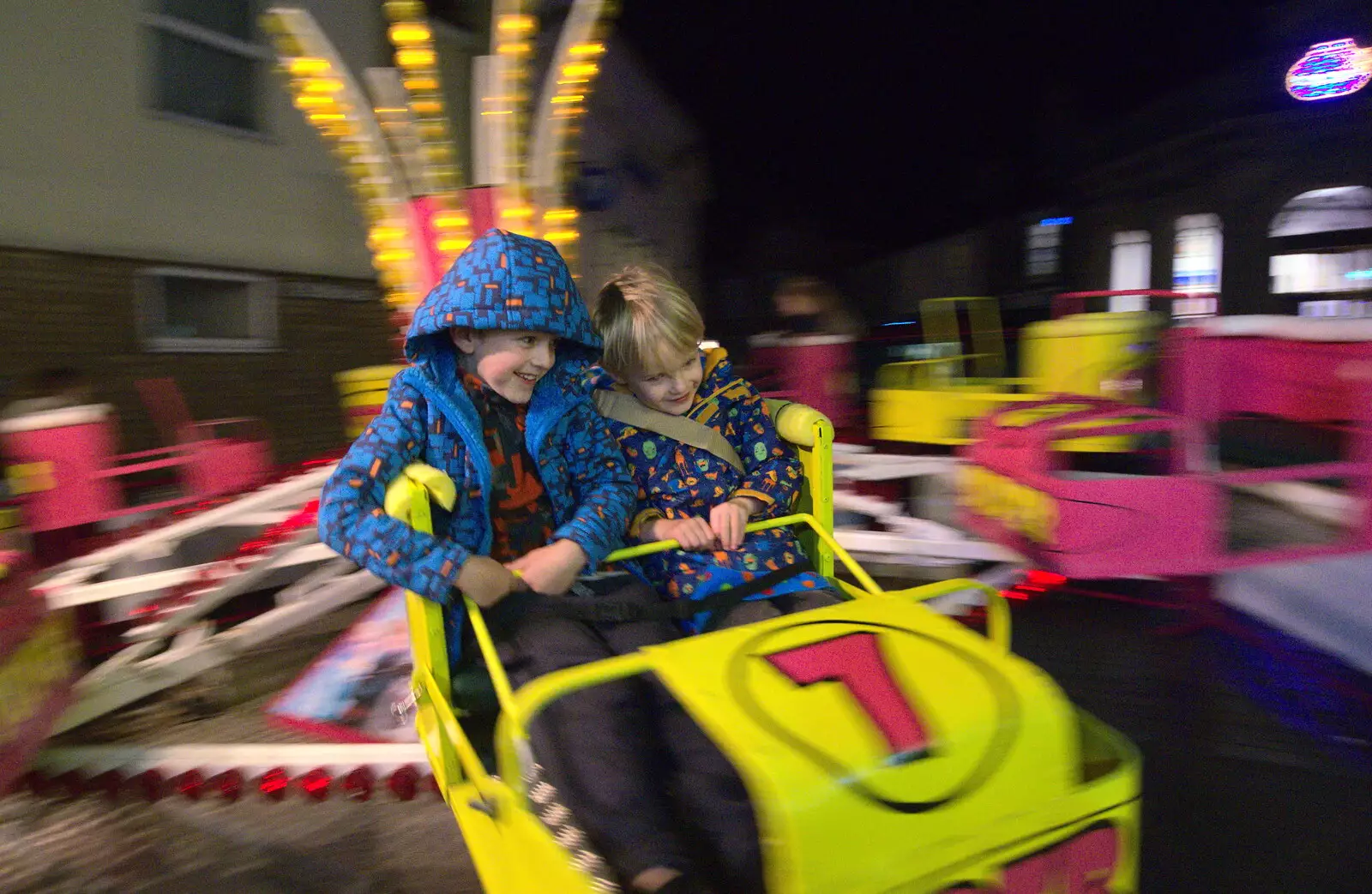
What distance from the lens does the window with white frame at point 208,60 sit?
5320 mm

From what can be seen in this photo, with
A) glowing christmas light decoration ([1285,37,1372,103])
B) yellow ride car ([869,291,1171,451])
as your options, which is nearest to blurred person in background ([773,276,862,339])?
yellow ride car ([869,291,1171,451])

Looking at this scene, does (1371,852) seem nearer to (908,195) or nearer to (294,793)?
(294,793)

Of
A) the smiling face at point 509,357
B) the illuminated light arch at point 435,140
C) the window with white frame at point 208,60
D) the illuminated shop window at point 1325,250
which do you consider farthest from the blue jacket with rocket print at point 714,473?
the illuminated shop window at point 1325,250

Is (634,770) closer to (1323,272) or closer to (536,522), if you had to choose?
(536,522)

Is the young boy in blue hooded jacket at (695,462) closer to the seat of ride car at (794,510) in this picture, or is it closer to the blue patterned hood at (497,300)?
the seat of ride car at (794,510)

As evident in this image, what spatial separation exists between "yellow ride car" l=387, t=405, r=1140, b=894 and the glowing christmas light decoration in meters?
12.2

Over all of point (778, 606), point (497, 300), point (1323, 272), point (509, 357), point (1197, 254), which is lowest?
point (778, 606)

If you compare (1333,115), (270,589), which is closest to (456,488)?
(270,589)

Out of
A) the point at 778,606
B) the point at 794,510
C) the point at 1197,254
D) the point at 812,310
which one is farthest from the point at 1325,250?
the point at 778,606

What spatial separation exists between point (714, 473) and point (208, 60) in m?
5.64

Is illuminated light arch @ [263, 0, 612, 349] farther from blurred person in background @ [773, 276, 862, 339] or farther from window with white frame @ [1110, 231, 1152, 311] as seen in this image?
window with white frame @ [1110, 231, 1152, 311]

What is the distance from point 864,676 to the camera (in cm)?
127

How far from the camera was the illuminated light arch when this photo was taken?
2783 millimetres

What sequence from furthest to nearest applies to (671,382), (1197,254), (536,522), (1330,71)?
(1197,254) → (1330,71) → (671,382) → (536,522)
